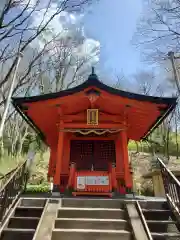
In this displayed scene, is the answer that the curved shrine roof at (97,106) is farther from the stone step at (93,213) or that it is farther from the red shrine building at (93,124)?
the stone step at (93,213)

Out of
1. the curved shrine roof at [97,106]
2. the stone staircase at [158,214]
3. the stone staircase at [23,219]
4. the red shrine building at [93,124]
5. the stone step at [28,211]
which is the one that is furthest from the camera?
the curved shrine roof at [97,106]

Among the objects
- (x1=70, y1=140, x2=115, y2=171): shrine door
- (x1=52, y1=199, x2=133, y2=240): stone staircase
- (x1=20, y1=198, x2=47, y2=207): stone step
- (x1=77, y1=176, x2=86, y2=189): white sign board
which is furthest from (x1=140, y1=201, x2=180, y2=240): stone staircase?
(x1=70, y1=140, x2=115, y2=171): shrine door

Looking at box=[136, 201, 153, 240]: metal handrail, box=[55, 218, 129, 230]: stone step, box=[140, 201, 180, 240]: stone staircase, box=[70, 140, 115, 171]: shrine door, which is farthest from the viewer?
box=[70, 140, 115, 171]: shrine door

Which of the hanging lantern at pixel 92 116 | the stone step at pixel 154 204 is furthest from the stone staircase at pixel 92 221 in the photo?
the hanging lantern at pixel 92 116

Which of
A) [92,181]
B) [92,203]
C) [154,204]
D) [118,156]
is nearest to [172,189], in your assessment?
[154,204]

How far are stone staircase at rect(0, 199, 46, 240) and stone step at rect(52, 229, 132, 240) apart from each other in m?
0.57

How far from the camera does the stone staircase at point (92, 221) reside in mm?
4648

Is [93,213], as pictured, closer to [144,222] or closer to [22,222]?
[144,222]

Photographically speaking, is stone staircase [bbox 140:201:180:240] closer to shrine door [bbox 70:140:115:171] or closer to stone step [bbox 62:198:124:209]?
stone step [bbox 62:198:124:209]

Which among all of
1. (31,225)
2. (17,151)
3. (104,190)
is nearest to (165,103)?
(104,190)

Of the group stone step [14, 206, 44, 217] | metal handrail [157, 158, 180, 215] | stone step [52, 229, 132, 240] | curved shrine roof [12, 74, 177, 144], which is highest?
curved shrine roof [12, 74, 177, 144]

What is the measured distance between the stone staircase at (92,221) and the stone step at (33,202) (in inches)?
23.4

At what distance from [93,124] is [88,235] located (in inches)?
175

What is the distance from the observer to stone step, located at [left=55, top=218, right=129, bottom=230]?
5000 mm
